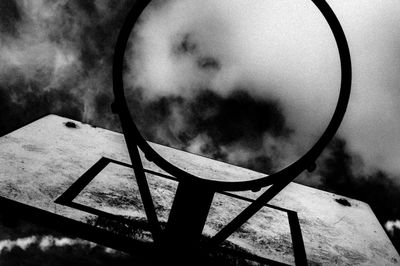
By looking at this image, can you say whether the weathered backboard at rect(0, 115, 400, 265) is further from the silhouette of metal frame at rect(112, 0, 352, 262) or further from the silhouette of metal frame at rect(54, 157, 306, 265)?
the silhouette of metal frame at rect(112, 0, 352, 262)

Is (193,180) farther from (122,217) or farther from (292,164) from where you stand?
(122,217)

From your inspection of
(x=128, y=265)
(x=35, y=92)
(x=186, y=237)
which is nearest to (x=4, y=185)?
(x=186, y=237)

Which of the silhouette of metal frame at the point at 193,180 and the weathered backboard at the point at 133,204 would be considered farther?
the weathered backboard at the point at 133,204

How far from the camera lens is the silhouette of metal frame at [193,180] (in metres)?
1.66

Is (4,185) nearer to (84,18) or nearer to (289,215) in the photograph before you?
(289,215)

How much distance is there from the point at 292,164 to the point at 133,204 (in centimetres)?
139

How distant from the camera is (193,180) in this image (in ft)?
5.86

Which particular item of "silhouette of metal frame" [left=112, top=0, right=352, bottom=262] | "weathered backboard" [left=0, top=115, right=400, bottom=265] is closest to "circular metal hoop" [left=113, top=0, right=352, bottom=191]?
"silhouette of metal frame" [left=112, top=0, right=352, bottom=262]

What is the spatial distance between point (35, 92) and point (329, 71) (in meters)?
5.95

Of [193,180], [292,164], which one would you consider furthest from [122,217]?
[292,164]

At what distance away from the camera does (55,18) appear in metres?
6.16

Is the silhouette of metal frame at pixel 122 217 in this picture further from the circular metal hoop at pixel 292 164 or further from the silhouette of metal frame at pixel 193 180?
the circular metal hoop at pixel 292 164

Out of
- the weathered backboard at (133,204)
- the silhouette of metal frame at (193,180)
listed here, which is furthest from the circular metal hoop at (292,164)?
the weathered backboard at (133,204)

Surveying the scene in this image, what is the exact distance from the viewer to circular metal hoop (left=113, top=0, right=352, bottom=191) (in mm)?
1616
